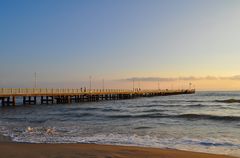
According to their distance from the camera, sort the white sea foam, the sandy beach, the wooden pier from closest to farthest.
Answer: the sandy beach
the white sea foam
the wooden pier

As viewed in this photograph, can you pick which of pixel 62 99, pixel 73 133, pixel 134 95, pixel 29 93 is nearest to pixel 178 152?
pixel 73 133

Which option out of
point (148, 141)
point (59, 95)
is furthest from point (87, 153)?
point (59, 95)

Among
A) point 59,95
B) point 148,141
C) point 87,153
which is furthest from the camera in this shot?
point 59,95

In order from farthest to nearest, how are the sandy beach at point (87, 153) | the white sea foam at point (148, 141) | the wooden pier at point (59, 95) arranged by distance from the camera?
1. the wooden pier at point (59, 95)
2. the white sea foam at point (148, 141)
3. the sandy beach at point (87, 153)

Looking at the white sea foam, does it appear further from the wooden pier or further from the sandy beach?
the wooden pier

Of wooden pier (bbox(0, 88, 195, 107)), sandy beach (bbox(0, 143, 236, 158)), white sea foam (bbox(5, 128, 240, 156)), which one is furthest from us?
wooden pier (bbox(0, 88, 195, 107))

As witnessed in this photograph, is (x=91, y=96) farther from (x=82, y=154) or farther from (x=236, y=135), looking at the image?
(x=82, y=154)

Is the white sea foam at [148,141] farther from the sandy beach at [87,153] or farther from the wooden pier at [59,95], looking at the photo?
the wooden pier at [59,95]

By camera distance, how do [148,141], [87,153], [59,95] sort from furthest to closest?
[59,95] < [148,141] < [87,153]

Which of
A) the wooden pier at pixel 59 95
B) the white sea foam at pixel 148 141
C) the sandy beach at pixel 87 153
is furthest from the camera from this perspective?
the wooden pier at pixel 59 95

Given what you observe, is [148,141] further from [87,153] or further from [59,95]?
[59,95]

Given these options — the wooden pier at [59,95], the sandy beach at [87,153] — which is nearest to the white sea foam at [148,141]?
the sandy beach at [87,153]

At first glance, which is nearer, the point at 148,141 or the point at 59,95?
the point at 148,141

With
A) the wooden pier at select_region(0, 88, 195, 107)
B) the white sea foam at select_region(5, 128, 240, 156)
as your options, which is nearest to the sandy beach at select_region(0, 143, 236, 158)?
the white sea foam at select_region(5, 128, 240, 156)
